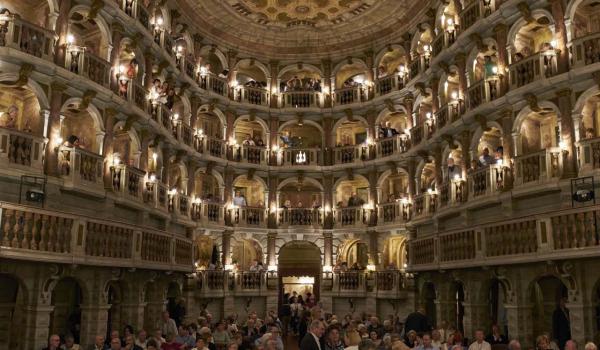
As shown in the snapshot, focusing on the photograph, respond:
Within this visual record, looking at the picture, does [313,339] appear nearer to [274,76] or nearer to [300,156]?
[300,156]

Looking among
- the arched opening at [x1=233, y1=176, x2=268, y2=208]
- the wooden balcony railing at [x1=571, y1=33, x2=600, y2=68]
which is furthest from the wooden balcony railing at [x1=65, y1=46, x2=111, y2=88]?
the wooden balcony railing at [x1=571, y1=33, x2=600, y2=68]

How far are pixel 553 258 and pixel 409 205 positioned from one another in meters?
13.9

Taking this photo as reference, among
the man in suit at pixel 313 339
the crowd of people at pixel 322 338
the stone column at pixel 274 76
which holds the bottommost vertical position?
the crowd of people at pixel 322 338

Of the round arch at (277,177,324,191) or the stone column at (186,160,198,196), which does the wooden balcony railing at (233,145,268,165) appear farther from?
the stone column at (186,160,198,196)

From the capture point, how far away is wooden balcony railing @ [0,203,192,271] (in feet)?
45.1

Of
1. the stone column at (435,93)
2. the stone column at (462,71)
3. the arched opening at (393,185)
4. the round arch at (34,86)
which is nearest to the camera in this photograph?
the round arch at (34,86)

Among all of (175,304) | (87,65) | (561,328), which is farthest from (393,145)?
(87,65)

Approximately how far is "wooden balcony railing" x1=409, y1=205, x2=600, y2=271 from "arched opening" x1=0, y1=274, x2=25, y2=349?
14.1 meters

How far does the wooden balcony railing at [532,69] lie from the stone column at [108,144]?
14.2 m

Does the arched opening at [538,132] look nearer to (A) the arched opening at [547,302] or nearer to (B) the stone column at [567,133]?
(B) the stone column at [567,133]

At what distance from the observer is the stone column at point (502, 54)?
817 inches

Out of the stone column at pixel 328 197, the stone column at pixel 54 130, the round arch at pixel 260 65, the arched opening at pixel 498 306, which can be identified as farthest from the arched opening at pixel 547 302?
the round arch at pixel 260 65

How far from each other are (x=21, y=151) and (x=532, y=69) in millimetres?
16185

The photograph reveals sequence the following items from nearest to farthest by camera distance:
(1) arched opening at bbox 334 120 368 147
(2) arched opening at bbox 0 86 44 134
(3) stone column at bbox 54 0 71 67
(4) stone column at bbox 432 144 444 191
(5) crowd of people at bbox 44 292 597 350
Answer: (5) crowd of people at bbox 44 292 597 350 < (3) stone column at bbox 54 0 71 67 < (2) arched opening at bbox 0 86 44 134 < (4) stone column at bbox 432 144 444 191 < (1) arched opening at bbox 334 120 368 147
